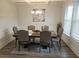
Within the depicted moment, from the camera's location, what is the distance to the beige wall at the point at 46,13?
23.4 ft

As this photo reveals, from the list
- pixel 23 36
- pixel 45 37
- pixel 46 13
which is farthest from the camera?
pixel 46 13

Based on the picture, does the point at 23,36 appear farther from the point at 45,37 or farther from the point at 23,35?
the point at 45,37

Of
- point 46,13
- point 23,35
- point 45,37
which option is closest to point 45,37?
point 45,37

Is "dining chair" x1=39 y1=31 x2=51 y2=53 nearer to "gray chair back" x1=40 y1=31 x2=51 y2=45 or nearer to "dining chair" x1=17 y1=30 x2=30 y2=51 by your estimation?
"gray chair back" x1=40 y1=31 x2=51 y2=45

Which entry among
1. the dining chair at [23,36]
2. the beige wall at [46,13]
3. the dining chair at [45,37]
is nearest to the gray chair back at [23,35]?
the dining chair at [23,36]

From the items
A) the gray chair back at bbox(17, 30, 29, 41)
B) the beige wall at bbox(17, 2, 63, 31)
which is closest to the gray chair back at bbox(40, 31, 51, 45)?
the gray chair back at bbox(17, 30, 29, 41)

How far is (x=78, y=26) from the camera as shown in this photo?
3744mm

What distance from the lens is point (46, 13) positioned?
23.7ft

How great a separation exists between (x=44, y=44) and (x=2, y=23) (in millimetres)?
2381

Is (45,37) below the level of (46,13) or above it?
below

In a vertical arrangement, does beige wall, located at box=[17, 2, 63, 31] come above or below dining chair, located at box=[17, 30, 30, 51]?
above

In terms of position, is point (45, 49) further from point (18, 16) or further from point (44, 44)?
point (18, 16)

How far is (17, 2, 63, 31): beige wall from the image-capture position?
7.13 meters

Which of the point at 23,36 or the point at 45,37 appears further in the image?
the point at 23,36
